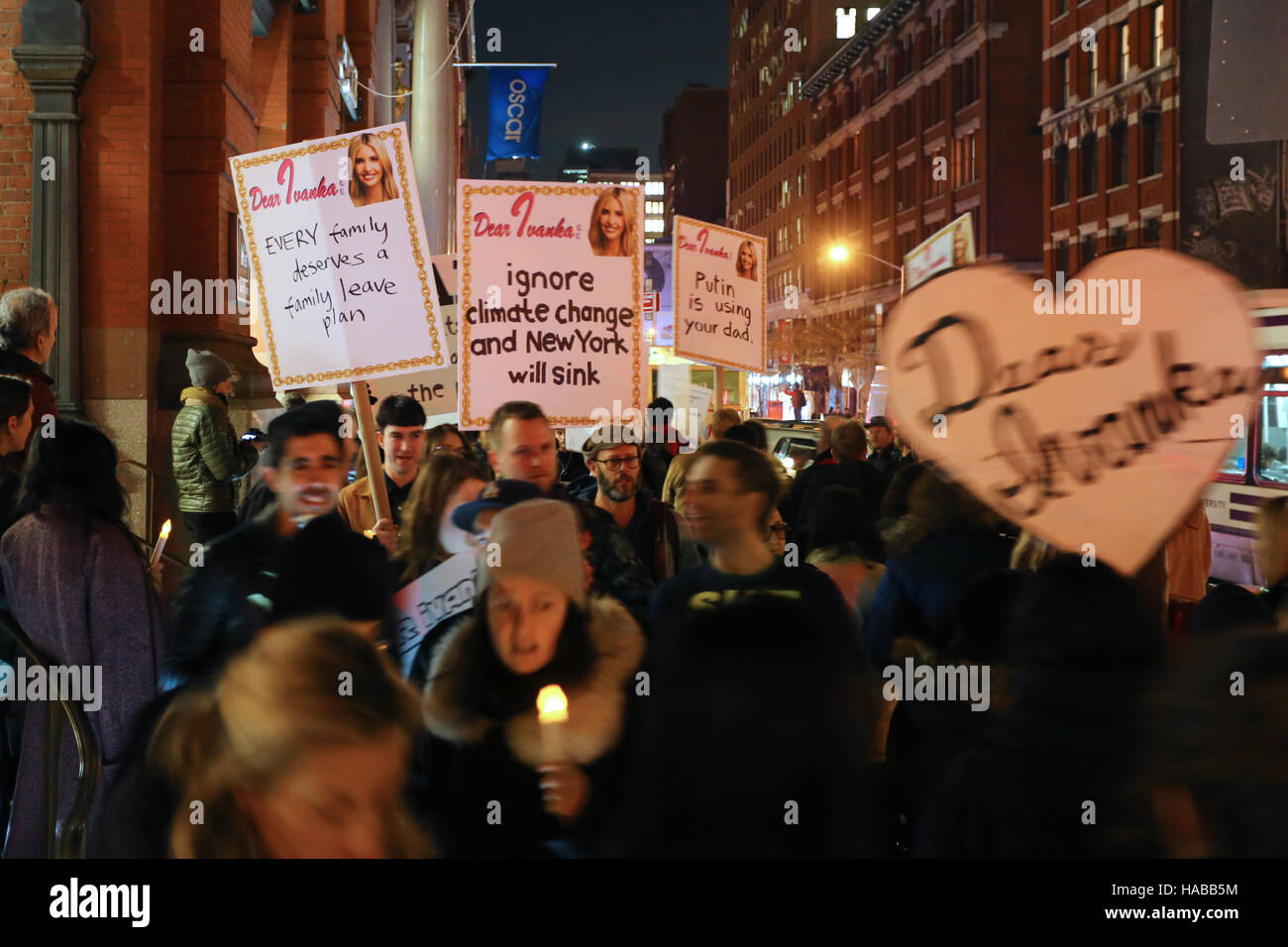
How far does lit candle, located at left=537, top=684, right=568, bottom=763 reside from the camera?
9.38 ft

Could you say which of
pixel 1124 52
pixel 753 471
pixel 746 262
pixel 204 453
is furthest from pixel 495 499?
pixel 1124 52

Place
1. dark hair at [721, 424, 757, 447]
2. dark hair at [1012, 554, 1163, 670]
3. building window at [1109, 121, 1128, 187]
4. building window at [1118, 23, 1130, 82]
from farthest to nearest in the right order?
building window at [1109, 121, 1128, 187] < building window at [1118, 23, 1130, 82] < dark hair at [721, 424, 757, 447] < dark hair at [1012, 554, 1163, 670]

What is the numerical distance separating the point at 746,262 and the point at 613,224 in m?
3.51

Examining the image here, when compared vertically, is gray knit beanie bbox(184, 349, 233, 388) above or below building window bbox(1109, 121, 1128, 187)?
below

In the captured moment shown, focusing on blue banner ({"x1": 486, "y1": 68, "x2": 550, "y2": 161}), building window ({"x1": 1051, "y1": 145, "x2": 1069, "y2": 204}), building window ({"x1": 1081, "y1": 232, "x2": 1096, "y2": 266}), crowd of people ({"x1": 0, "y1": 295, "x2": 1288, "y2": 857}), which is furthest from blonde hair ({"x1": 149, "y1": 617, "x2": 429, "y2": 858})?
building window ({"x1": 1051, "y1": 145, "x2": 1069, "y2": 204})

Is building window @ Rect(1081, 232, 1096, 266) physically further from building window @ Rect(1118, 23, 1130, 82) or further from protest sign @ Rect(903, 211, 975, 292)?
protest sign @ Rect(903, 211, 975, 292)

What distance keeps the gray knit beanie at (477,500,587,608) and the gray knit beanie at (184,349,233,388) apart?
5609 millimetres

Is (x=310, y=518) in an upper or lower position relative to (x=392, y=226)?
lower

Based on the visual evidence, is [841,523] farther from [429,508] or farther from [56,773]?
[56,773]

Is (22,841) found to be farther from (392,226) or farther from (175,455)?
(175,455)

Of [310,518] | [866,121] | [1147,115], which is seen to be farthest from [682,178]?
[310,518]

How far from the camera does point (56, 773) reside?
417cm
